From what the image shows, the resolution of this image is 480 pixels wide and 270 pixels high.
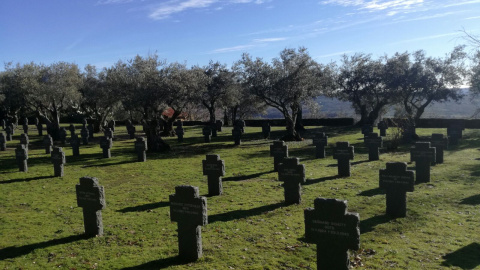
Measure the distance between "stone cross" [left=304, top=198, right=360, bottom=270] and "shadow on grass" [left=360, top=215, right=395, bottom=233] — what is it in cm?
300

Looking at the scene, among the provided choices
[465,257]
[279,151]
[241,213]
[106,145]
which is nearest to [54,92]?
[106,145]

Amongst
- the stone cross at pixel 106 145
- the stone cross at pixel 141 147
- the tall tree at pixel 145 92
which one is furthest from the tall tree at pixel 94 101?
the stone cross at pixel 141 147

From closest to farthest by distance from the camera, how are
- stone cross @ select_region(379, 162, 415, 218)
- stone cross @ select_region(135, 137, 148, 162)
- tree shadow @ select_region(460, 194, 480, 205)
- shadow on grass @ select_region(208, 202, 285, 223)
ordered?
stone cross @ select_region(379, 162, 415, 218), shadow on grass @ select_region(208, 202, 285, 223), tree shadow @ select_region(460, 194, 480, 205), stone cross @ select_region(135, 137, 148, 162)

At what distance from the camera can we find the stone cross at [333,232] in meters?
6.09

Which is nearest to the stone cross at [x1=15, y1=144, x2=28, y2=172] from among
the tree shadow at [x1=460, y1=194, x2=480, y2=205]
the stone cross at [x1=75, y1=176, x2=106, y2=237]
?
the stone cross at [x1=75, y1=176, x2=106, y2=237]

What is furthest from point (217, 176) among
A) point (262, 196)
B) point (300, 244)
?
point (300, 244)

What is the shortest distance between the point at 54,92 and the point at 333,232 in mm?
33539

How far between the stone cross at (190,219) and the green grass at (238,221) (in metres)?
0.27

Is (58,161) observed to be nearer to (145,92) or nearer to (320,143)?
(145,92)

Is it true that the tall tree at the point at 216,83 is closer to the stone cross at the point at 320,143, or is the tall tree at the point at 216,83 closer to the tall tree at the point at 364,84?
the tall tree at the point at 364,84

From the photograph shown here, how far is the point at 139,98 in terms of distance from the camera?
24312 mm

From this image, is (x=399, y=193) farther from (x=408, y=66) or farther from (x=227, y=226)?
(x=408, y=66)

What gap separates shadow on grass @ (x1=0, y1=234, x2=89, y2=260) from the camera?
26.9 feet

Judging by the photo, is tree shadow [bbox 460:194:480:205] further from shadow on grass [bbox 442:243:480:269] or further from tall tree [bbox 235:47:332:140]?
tall tree [bbox 235:47:332:140]
